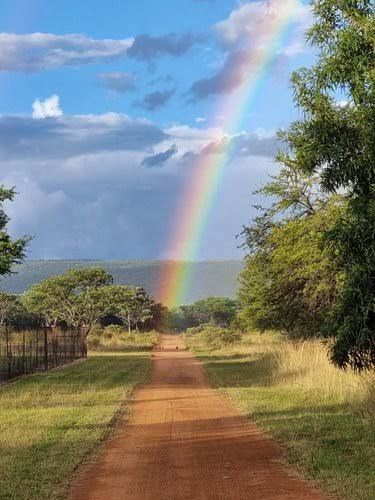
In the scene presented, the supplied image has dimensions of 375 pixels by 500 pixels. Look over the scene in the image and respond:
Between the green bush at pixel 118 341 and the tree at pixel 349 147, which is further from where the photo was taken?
the green bush at pixel 118 341

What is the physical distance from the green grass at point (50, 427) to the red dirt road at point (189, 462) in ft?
1.23

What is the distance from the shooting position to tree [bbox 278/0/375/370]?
10.2 metres

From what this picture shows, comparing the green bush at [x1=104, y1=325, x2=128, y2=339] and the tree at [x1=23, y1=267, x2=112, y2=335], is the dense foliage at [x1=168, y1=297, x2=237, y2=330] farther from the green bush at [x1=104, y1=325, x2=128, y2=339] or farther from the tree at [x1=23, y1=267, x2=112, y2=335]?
the tree at [x1=23, y1=267, x2=112, y2=335]

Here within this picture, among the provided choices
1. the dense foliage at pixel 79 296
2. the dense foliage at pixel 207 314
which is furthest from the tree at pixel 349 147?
the dense foliage at pixel 207 314

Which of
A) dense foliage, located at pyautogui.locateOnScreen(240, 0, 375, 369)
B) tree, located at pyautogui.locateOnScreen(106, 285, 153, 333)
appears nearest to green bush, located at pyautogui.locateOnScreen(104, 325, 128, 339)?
tree, located at pyautogui.locateOnScreen(106, 285, 153, 333)

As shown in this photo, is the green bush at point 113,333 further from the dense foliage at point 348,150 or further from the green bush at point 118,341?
the dense foliage at point 348,150

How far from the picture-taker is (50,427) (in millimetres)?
13422

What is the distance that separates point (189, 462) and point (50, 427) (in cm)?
421

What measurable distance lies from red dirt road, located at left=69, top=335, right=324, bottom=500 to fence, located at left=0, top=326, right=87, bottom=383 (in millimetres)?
11329

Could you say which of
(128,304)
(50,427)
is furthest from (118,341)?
(50,427)

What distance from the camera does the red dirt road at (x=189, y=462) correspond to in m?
8.30

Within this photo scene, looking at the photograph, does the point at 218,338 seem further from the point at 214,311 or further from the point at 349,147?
the point at 214,311

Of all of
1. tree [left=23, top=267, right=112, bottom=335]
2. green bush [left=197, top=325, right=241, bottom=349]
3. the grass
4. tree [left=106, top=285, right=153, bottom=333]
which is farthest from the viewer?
tree [left=106, top=285, right=153, bottom=333]

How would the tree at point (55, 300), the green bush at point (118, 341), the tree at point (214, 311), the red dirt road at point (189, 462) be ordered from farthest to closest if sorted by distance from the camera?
the tree at point (214, 311), the tree at point (55, 300), the green bush at point (118, 341), the red dirt road at point (189, 462)
